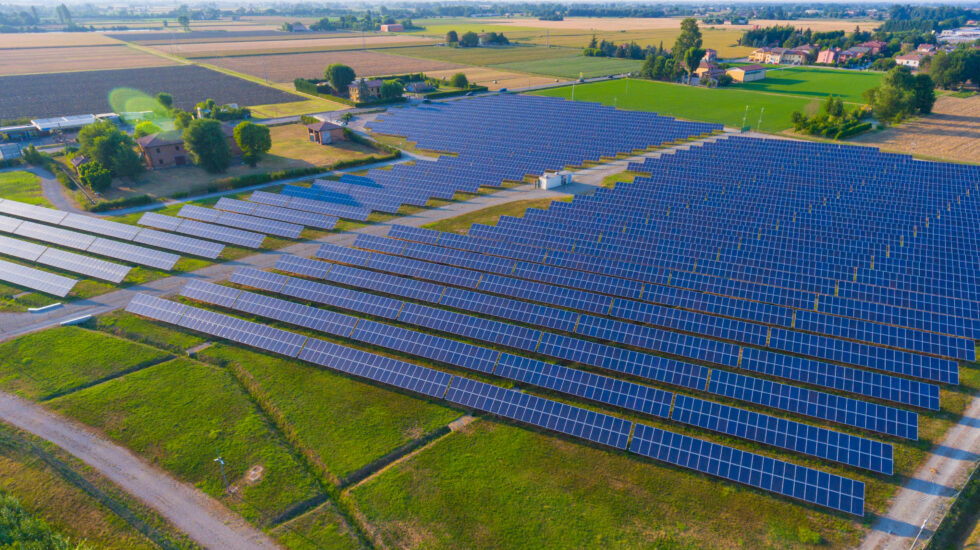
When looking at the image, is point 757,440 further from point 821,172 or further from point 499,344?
point 821,172

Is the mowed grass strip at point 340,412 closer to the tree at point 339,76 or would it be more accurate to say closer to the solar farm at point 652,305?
the solar farm at point 652,305

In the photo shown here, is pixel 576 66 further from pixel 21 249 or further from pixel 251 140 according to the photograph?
pixel 21 249

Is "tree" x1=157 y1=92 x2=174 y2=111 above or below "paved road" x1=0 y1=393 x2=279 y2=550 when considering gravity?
above

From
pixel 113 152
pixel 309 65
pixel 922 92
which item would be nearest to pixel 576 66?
pixel 309 65

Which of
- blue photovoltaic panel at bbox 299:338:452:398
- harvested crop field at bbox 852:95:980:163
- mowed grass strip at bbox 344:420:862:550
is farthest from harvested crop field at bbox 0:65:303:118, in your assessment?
harvested crop field at bbox 852:95:980:163

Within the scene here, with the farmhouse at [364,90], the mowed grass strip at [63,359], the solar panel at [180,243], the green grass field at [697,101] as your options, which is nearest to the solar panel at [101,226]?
the solar panel at [180,243]

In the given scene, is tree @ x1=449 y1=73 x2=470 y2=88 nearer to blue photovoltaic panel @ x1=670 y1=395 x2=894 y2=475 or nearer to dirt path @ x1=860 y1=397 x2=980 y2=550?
blue photovoltaic panel @ x1=670 y1=395 x2=894 y2=475
